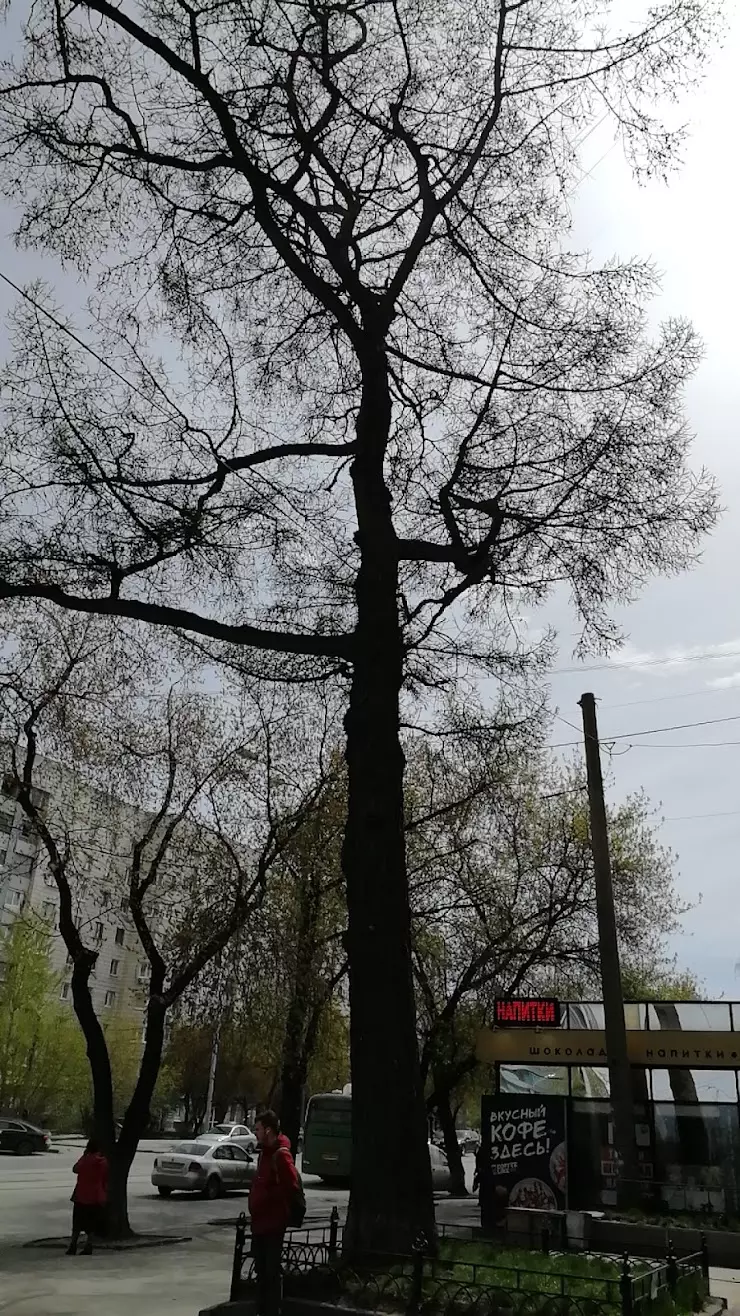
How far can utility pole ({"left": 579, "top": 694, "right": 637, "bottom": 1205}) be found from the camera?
1446 cm

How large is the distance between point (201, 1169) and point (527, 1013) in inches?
514

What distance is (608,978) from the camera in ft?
50.3

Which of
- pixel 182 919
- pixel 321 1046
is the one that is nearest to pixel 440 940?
pixel 321 1046

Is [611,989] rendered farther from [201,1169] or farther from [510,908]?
[201,1169]

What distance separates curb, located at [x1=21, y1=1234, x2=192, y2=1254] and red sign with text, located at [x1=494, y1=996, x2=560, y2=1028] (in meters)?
6.24

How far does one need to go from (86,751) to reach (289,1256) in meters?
9.14

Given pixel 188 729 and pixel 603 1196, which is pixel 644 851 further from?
pixel 188 729

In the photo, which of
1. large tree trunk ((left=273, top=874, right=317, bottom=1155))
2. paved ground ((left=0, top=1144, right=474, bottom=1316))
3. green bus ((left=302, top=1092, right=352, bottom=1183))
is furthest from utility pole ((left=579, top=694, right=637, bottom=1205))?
green bus ((left=302, top=1092, right=352, bottom=1183))

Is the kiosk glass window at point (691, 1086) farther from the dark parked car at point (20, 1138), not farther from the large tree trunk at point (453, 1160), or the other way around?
the dark parked car at point (20, 1138)

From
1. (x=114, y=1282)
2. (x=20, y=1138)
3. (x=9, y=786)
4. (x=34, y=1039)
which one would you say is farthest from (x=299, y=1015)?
(x=34, y=1039)

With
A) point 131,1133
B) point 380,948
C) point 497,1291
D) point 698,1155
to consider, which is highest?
point 380,948

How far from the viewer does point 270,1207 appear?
7488 millimetres

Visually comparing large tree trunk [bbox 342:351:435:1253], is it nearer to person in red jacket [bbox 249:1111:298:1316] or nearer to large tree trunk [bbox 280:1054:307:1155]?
person in red jacket [bbox 249:1111:298:1316]

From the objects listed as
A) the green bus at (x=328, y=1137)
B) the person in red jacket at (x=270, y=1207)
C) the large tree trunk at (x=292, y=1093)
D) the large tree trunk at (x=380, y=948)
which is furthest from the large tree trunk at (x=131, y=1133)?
the green bus at (x=328, y=1137)
